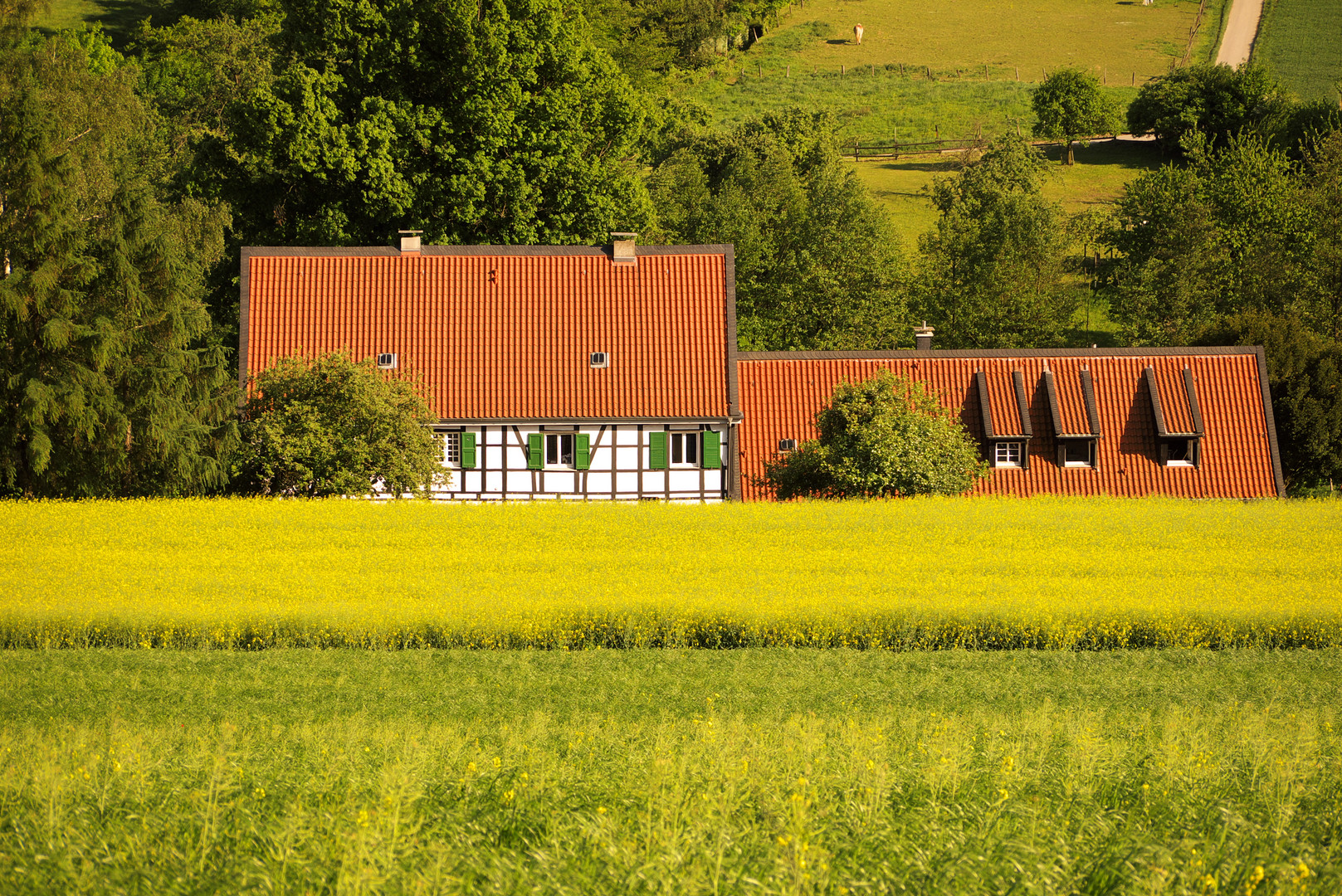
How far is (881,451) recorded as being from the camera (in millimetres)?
26203

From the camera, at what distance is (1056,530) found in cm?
2197

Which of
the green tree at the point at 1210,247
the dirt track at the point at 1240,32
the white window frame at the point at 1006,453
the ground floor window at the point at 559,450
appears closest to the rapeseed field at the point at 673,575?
the white window frame at the point at 1006,453

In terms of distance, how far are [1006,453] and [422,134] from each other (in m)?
18.0

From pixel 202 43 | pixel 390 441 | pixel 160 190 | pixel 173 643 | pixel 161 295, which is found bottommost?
pixel 173 643

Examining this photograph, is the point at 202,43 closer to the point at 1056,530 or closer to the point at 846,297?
the point at 846,297

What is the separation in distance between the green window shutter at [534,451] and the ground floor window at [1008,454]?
11.4m

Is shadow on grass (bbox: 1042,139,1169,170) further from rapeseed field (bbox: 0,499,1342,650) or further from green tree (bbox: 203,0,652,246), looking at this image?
rapeseed field (bbox: 0,499,1342,650)

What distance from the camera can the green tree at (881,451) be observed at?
26.3 m

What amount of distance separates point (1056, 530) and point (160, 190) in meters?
36.2

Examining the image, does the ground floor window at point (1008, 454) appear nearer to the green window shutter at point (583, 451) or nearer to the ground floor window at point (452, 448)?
the green window shutter at point (583, 451)

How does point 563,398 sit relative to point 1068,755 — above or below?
above

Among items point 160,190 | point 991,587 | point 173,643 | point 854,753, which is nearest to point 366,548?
point 173,643

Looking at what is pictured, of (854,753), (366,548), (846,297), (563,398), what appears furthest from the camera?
(846,297)

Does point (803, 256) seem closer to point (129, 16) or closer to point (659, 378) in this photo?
point (659, 378)
